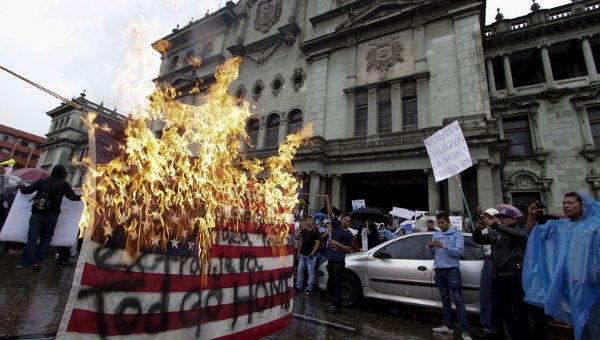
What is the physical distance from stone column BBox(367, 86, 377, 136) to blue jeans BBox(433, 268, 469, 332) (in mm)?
12023

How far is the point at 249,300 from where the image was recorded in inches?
121

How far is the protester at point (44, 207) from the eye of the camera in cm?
582

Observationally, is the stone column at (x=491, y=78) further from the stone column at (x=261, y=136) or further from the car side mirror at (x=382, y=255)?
the car side mirror at (x=382, y=255)

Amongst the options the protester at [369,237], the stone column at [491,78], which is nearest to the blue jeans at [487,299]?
the protester at [369,237]

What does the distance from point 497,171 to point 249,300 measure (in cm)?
1409

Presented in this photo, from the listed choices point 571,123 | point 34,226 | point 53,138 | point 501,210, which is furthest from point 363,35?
point 53,138

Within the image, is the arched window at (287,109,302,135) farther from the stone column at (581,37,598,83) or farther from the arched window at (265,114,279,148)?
the stone column at (581,37,598,83)

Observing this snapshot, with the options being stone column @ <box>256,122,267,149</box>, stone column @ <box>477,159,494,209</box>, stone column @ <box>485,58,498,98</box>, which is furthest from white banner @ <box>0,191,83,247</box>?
stone column @ <box>485,58,498,98</box>

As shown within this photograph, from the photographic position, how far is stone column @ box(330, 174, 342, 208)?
16.3m

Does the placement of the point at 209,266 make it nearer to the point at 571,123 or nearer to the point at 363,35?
the point at 363,35

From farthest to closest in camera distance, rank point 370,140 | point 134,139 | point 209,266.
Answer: point 370,140 < point 209,266 < point 134,139

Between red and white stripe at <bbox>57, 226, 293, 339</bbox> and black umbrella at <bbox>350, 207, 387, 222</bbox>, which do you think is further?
black umbrella at <bbox>350, 207, 387, 222</bbox>

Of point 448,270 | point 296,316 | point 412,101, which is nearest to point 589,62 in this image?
point 412,101

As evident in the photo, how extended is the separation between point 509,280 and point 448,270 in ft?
2.97
